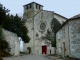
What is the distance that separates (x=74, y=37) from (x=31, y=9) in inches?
1328

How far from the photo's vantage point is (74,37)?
19359mm

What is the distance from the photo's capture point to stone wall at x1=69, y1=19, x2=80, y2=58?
18.9 meters

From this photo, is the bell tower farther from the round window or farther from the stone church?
the round window

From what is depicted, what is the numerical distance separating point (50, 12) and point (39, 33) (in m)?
6.73

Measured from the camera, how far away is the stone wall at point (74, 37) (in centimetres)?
1891

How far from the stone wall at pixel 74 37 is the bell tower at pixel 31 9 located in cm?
3255

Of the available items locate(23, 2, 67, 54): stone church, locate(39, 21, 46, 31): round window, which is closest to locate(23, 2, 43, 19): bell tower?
locate(23, 2, 67, 54): stone church

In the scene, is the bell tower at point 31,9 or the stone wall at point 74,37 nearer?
the stone wall at point 74,37

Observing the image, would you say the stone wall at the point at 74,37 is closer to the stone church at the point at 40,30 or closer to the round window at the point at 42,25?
the stone church at the point at 40,30

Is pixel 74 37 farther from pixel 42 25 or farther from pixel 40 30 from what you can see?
pixel 42 25

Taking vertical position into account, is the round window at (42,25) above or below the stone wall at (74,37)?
above

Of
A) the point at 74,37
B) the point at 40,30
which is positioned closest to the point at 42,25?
the point at 40,30

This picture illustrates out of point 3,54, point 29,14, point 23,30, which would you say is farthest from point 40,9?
point 3,54

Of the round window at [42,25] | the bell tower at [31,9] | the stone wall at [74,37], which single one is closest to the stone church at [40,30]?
the round window at [42,25]
